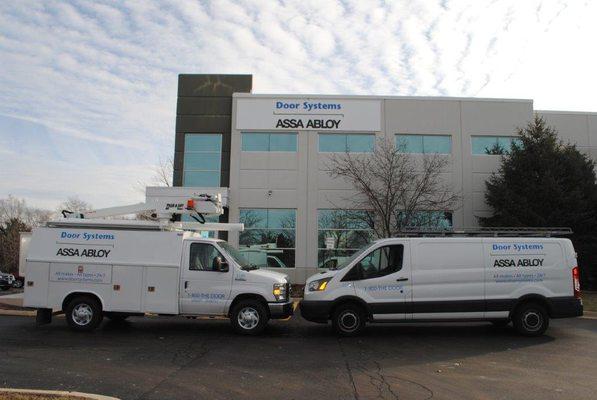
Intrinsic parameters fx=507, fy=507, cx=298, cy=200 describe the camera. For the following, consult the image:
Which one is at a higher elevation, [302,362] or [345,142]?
[345,142]

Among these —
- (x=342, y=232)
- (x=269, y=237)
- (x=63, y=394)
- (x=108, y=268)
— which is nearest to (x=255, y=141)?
(x=269, y=237)

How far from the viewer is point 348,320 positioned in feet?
33.9

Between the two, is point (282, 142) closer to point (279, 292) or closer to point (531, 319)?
point (279, 292)

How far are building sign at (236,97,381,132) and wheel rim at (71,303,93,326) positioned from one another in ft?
53.7

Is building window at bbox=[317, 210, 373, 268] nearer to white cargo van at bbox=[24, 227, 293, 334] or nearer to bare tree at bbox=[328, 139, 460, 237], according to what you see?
bare tree at bbox=[328, 139, 460, 237]

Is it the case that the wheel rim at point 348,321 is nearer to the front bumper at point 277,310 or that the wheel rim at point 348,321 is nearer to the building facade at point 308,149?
the front bumper at point 277,310

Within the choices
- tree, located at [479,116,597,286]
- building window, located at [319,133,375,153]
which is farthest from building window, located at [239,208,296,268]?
tree, located at [479,116,597,286]

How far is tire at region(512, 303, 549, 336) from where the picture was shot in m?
10.3

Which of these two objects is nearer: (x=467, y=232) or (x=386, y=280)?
(x=386, y=280)

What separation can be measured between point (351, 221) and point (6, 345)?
18.1 metres

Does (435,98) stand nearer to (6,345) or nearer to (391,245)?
(391,245)

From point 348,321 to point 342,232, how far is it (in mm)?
15024

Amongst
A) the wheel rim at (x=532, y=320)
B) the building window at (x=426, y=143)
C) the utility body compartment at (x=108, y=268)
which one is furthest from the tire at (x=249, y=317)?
the building window at (x=426, y=143)

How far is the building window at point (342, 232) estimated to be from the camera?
2509 centimetres
